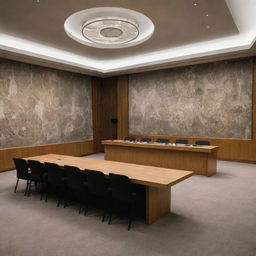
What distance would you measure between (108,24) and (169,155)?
3.88 m

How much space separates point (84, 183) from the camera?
3994 millimetres

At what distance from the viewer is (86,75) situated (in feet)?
33.1

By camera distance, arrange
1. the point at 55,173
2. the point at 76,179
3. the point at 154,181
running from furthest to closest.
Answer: the point at 55,173 < the point at 76,179 < the point at 154,181

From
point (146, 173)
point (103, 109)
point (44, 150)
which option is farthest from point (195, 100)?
point (44, 150)

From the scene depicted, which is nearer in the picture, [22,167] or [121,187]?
[121,187]

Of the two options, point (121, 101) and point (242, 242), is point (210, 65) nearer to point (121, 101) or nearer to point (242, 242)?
point (121, 101)

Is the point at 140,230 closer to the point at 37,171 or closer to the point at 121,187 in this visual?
the point at 121,187

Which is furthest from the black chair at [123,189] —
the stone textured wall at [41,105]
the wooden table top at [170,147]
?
the stone textured wall at [41,105]

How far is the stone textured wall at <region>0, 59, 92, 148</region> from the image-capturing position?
7242 mm

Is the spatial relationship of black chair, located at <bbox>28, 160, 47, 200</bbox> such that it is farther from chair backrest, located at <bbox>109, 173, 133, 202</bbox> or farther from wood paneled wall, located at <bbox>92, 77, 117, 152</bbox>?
wood paneled wall, located at <bbox>92, 77, 117, 152</bbox>

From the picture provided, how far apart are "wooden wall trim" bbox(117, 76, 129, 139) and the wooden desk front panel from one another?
8.25 feet

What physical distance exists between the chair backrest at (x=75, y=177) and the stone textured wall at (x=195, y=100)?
581cm

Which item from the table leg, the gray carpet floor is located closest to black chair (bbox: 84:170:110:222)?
the gray carpet floor

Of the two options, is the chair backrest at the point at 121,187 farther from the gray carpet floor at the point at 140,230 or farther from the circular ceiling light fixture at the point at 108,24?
the circular ceiling light fixture at the point at 108,24
